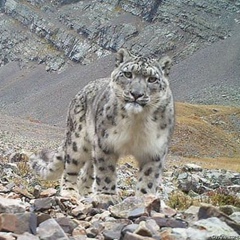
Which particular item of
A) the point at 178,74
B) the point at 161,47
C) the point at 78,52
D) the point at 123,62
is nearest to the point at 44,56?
the point at 78,52

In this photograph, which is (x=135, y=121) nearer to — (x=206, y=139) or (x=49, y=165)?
(x=49, y=165)

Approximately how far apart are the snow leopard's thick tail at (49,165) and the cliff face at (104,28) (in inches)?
A: 5602

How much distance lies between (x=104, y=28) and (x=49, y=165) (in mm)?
158668

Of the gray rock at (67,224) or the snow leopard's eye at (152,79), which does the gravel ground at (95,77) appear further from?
the gray rock at (67,224)

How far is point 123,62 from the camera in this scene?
915 centimetres

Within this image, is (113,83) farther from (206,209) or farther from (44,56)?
(44,56)

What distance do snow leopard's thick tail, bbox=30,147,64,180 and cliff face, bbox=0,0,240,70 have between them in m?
142

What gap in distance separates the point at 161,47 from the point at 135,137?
495 ft

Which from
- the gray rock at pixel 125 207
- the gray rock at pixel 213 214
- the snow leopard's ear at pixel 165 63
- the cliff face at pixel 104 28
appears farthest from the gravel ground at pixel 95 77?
the gray rock at pixel 213 214

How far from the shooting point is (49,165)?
1088 cm

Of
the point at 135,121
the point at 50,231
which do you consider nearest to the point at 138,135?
the point at 135,121

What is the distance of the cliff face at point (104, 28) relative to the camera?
522 ft

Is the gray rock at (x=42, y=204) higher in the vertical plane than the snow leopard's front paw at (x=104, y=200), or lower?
higher

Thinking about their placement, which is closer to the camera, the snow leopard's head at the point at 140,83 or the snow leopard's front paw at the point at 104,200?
the snow leopard's front paw at the point at 104,200
